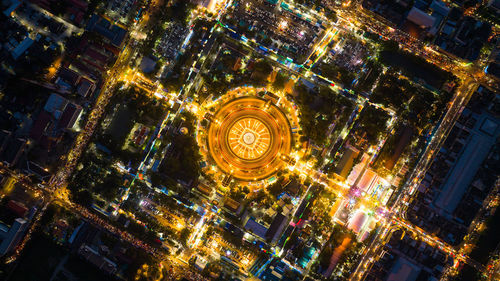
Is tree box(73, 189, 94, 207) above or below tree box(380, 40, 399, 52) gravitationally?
below

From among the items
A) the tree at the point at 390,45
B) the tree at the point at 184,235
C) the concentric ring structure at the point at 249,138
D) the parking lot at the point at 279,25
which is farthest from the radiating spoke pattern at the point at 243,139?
the tree at the point at 390,45

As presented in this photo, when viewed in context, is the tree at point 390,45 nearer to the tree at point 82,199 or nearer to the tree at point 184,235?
the tree at point 184,235

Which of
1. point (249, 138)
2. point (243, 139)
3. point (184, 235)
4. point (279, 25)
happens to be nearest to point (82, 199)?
point (184, 235)

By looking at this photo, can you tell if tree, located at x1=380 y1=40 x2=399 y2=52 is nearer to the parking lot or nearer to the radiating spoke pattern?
the parking lot

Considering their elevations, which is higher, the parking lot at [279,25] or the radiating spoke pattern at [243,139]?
the parking lot at [279,25]

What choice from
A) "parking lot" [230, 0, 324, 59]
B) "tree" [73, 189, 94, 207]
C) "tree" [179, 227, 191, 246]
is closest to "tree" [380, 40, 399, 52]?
"parking lot" [230, 0, 324, 59]

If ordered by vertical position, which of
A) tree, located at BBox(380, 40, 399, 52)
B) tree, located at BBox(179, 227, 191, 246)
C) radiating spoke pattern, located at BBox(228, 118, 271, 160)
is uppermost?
tree, located at BBox(380, 40, 399, 52)

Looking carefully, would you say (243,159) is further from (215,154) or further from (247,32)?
(247,32)

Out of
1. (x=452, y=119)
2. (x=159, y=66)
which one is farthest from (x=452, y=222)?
(x=159, y=66)
